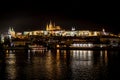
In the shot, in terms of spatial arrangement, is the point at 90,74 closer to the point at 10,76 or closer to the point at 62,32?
the point at 10,76

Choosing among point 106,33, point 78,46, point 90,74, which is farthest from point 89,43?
point 90,74

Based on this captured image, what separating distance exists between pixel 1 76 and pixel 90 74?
457 cm

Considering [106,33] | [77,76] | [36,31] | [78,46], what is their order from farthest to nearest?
[36,31] < [106,33] < [78,46] < [77,76]

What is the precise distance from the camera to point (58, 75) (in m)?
19.1

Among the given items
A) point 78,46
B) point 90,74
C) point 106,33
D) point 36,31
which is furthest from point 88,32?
point 90,74

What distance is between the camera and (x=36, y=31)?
11719 cm

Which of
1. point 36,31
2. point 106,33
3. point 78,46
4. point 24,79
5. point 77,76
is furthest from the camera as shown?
point 36,31

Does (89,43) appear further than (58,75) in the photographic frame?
Yes

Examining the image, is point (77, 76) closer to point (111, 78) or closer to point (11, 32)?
point (111, 78)

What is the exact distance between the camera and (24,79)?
17.7 metres

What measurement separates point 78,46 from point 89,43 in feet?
18.2

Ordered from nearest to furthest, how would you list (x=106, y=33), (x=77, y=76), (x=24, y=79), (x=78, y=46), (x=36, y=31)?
1. (x=24, y=79)
2. (x=77, y=76)
3. (x=78, y=46)
4. (x=106, y=33)
5. (x=36, y=31)

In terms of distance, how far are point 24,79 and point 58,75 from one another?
7.03ft

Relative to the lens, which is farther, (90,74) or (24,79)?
(90,74)
